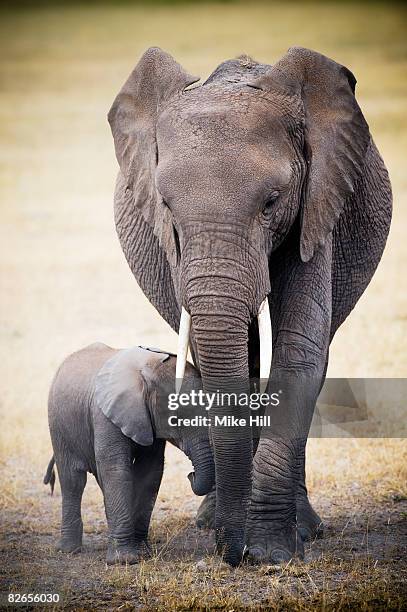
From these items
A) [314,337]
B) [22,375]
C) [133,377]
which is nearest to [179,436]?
[133,377]

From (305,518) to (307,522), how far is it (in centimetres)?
3

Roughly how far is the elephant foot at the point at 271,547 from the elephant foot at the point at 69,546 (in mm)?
1154

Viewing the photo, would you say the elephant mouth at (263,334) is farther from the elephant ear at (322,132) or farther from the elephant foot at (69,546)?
the elephant foot at (69,546)

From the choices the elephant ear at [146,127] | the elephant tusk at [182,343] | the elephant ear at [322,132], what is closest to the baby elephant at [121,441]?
the elephant tusk at [182,343]

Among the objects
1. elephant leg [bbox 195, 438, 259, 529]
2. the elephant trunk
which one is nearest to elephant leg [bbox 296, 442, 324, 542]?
elephant leg [bbox 195, 438, 259, 529]

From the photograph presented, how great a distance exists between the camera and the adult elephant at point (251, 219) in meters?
5.75

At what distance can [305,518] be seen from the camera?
7.41 metres

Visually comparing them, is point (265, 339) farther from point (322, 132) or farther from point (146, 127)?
point (146, 127)

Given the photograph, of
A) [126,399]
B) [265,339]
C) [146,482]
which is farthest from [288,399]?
[146,482]

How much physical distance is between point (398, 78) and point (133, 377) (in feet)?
59.2

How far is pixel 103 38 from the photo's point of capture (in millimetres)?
27562

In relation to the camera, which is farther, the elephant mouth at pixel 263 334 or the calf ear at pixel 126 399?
the calf ear at pixel 126 399

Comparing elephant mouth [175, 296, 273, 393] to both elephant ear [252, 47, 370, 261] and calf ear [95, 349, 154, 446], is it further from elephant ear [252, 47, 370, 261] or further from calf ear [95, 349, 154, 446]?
calf ear [95, 349, 154, 446]

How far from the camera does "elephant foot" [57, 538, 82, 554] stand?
709 centimetres
